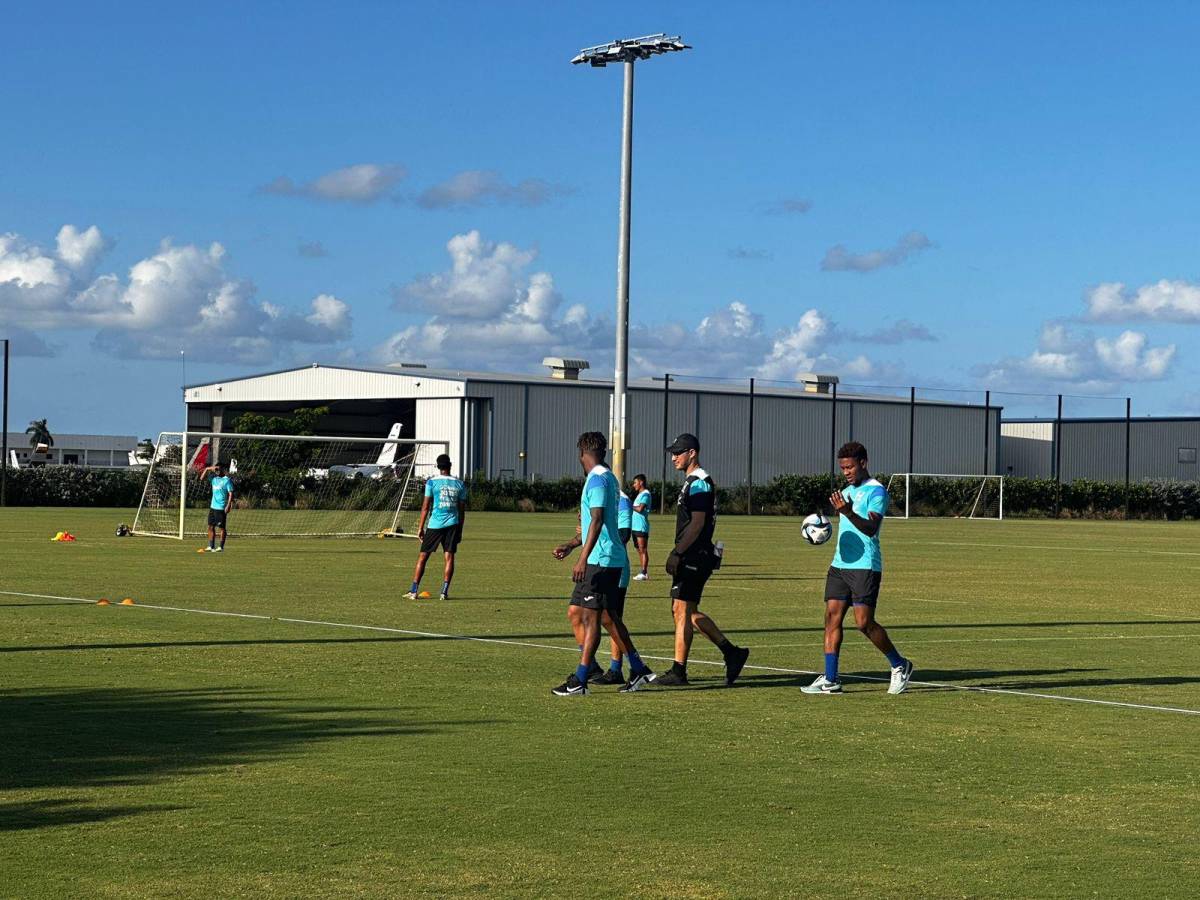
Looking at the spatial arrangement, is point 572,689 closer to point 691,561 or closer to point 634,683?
point 634,683

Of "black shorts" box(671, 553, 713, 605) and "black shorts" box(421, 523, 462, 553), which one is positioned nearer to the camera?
"black shorts" box(671, 553, 713, 605)

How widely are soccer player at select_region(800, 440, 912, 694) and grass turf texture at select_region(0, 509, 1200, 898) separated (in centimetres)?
42

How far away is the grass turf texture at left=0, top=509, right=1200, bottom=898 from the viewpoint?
699cm

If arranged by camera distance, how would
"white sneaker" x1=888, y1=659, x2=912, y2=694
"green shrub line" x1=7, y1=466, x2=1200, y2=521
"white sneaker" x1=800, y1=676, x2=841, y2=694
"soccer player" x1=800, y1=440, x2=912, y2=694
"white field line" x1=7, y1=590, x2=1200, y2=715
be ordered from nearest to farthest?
"soccer player" x1=800, y1=440, x2=912, y2=694 → "white field line" x1=7, y1=590, x2=1200, y2=715 → "white sneaker" x1=800, y1=676, x2=841, y2=694 → "white sneaker" x1=888, y1=659, x2=912, y2=694 → "green shrub line" x1=7, y1=466, x2=1200, y2=521

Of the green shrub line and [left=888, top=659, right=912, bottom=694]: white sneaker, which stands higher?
[left=888, top=659, right=912, bottom=694]: white sneaker

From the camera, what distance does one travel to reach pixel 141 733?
10.2 metres

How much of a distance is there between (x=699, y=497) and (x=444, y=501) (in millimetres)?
9286

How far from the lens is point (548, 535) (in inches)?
1747

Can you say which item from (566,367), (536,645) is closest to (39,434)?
(566,367)

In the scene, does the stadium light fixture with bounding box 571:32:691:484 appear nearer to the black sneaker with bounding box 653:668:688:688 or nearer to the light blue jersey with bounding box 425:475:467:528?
the light blue jersey with bounding box 425:475:467:528

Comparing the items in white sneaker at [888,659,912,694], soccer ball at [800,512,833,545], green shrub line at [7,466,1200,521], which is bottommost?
green shrub line at [7,466,1200,521]

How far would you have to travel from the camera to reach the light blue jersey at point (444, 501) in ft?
70.6

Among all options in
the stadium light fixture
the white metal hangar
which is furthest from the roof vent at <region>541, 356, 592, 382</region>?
the stadium light fixture

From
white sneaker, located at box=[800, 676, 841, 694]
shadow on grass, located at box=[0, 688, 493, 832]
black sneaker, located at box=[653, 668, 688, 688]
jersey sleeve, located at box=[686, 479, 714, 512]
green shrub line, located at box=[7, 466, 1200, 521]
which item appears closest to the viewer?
shadow on grass, located at box=[0, 688, 493, 832]
